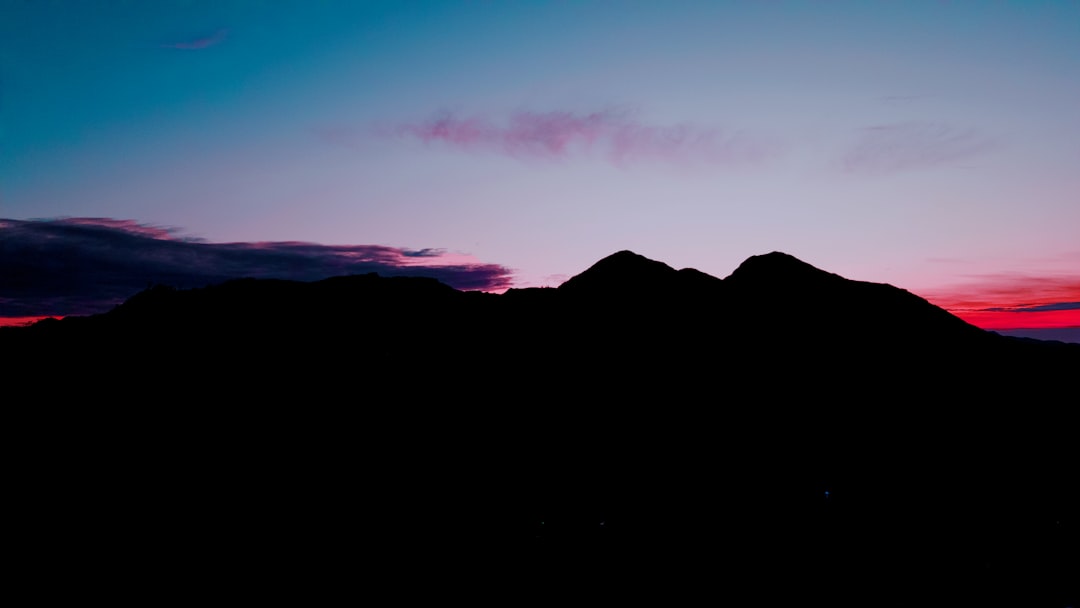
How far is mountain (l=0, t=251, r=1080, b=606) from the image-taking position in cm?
2636

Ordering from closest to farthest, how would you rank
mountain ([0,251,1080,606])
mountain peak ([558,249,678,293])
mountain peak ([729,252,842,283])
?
mountain ([0,251,1080,606])
mountain peak ([558,249,678,293])
mountain peak ([729,252,842,283])

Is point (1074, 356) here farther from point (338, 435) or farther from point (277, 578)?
point (277, 578)

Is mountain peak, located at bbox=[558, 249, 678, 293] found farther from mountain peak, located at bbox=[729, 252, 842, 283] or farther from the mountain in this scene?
mountain peak, located at bbox=[729, 252, 842, 283]

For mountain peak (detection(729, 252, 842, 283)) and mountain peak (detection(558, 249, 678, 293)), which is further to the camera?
mountain peak (detection(729, 252, 842, 283))

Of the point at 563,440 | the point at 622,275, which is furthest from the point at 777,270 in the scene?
the point at 563,440

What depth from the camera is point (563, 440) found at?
41.8m

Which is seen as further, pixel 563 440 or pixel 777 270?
pixel 777 270

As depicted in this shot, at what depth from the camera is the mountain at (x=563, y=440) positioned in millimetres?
26359

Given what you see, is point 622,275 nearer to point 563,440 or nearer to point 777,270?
point 777,270

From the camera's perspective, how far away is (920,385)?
5072 centimetres

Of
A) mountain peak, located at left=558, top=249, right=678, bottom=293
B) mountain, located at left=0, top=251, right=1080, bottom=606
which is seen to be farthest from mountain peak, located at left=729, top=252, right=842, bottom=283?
mountain peak, located at left=558, top=249, right=678, bottom=293

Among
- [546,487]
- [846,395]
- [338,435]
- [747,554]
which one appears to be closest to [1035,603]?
[747,554]

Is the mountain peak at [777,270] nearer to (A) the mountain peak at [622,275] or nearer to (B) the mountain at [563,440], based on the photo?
(B) the mountain at [563,440]

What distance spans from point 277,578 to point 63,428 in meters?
20.2
